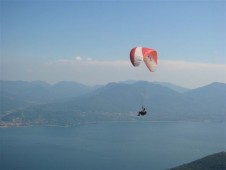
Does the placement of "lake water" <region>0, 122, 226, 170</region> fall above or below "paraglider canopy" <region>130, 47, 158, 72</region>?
above

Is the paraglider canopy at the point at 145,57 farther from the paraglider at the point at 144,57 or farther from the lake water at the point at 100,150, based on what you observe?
the lake water at the point at 100,150

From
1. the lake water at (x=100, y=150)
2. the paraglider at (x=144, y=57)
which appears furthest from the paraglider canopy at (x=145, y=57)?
the lake water at (x=100, y=150)

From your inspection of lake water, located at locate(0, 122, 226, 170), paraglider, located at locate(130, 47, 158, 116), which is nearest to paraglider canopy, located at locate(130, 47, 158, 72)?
paraglider, located at locate(130, 47, 158, 116)

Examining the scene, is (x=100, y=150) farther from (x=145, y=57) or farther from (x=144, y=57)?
(x=144, y=57)

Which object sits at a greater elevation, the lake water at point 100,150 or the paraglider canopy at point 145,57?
the lake water at point 100,150

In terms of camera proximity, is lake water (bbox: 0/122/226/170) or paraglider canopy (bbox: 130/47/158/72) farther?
lake water (bbox: 0/122/226/170)

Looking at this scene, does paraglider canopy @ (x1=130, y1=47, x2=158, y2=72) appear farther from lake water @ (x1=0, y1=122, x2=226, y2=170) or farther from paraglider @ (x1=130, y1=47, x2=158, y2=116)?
lake water @ (x1=0, y1=122, x2=226, y2=170)
